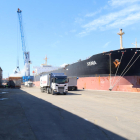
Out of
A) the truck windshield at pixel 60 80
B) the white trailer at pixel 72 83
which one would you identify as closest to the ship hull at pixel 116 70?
the white trailer at pixel 72 83

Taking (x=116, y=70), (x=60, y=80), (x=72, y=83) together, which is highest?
(x=116, y=70)

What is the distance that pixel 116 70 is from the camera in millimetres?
30250

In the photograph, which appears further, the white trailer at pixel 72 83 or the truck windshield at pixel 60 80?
the white trailer at pixel 72 83

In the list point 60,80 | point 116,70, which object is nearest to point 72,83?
point 116,70

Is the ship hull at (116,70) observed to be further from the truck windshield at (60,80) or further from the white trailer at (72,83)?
the truck windshield at (60,80)

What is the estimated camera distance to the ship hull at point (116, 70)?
29.0 meters

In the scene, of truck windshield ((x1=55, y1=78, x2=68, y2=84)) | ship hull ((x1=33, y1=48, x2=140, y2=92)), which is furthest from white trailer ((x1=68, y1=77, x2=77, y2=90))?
truck windshield ((x1=55, y1=78, x2=68, y2=84))

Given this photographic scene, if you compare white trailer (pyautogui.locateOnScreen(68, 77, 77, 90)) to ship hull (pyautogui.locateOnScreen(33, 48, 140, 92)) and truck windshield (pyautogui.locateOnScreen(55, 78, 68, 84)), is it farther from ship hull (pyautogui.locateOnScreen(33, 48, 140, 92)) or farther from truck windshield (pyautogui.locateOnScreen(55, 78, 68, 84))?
truck windshield (pyautogui.locateOnScreen(55, 78, 68, 84))

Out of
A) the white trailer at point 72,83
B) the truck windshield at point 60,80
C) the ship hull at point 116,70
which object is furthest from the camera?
the white trailer at point 72,83

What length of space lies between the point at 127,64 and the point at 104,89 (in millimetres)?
6079

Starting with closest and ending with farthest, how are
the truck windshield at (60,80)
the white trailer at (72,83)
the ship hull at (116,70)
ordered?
the truck windshield at (60,80)
the ship hull at (116,70)
the white trailer at (72,83)

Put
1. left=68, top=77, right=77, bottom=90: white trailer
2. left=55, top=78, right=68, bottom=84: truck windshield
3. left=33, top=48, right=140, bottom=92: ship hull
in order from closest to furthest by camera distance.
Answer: left=55, top=78, right=68, bottom=84: truck windshield → left=33, top=48, right=140, bottom=92: ship hull → left=68, top=77, right=77, bottom=90: white trailer

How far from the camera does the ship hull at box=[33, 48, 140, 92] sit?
29047 millimetres

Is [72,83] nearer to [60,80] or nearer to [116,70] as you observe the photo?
[116,70]
